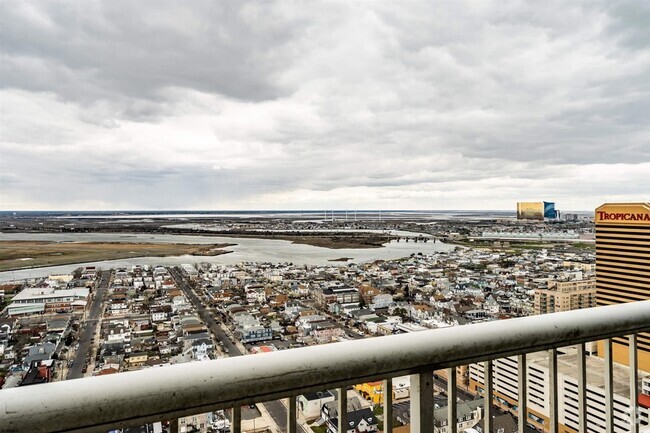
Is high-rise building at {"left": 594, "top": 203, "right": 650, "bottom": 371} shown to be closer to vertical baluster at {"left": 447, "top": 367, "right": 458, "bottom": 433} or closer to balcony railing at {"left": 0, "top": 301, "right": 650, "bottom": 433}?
balcony railing at {"left": 0, "top": 301, "right": 650, "bottom": 433}

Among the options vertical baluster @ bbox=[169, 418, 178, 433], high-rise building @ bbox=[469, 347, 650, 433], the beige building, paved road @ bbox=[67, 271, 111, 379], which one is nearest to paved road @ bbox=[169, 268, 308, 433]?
paved road @ bbox=[67, 271, 111, 379]

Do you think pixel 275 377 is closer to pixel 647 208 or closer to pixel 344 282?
pixel 647 208

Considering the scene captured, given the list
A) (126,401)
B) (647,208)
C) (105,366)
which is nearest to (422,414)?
(126,401)

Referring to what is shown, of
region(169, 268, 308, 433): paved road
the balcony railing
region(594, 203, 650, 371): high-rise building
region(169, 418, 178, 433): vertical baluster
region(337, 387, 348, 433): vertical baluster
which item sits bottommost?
region(169, 268, 308, 433): paved road

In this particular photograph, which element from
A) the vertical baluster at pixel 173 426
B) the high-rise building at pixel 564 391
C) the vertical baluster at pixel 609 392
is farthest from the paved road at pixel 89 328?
the vertical baluster at pixel 609 392

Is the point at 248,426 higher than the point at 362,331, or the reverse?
the point at 248,426

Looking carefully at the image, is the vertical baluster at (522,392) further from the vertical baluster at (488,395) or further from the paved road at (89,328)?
the paved road at (89,328)

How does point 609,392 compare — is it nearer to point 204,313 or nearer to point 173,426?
point 173,426
